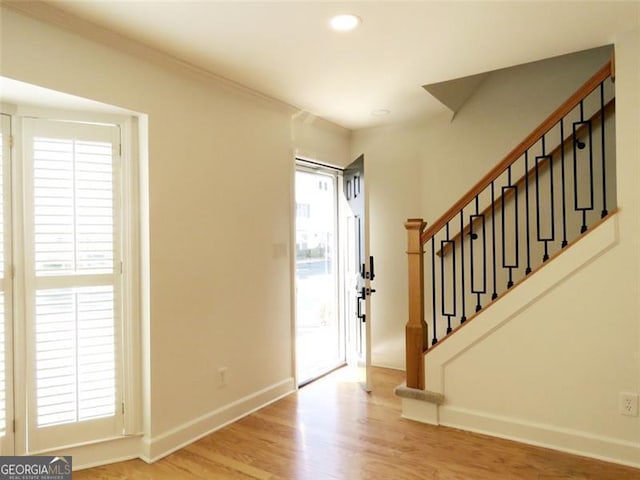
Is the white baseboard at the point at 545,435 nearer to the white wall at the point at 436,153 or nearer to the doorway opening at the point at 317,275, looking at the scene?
the white wall at the point at 436,153

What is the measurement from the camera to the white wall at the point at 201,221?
2.31m

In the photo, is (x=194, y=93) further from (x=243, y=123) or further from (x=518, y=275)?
(x=518, y=275)

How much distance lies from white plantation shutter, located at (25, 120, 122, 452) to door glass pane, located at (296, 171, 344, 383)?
5.75ft

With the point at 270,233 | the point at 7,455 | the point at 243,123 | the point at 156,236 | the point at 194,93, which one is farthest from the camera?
the point at 270,233

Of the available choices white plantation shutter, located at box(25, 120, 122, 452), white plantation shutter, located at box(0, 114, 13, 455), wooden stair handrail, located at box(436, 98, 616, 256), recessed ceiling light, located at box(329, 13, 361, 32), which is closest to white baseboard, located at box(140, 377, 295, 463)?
white plantation shutter, located at box(25, 120, 122, 452)

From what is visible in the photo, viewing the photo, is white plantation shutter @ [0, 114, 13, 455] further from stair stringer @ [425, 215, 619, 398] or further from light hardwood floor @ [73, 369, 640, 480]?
stair stringer @ [425, 215, 619, 398]

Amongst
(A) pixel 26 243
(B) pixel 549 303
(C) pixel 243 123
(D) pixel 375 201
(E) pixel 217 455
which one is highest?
(C) pixel 243 123

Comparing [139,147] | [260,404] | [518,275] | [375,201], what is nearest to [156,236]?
[139,147]

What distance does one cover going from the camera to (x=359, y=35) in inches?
92.8

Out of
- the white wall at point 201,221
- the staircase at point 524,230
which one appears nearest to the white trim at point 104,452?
the white wall at point 201,221

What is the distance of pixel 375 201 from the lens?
4.45m

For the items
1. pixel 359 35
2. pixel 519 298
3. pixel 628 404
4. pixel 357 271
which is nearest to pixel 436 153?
pixel 357 271

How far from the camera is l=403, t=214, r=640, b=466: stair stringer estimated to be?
2480mm

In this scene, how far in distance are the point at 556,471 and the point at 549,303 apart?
0.97 meters
